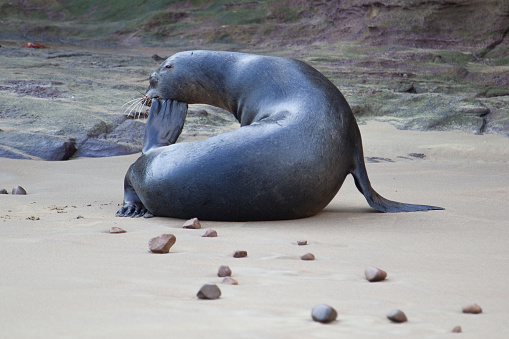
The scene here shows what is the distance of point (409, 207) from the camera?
4.29m

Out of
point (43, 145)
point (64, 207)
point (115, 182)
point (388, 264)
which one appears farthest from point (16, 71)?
point (388, 264)

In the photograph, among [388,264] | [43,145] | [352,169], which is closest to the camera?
[388,264]

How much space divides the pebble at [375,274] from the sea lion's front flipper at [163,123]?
2.49m

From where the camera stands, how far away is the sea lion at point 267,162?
3820 mm

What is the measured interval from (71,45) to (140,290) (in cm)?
1559

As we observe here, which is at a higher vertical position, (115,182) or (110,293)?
(110,293)

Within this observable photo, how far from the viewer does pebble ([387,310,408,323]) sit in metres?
1.75

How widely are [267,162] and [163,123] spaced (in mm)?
1238

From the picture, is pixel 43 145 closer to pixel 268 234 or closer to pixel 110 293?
pixel 268 234

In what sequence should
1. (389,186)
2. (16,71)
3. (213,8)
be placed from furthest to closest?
(213,8)
(16,71)
(389,186)

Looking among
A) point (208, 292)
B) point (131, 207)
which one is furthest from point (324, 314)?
point (131, 207)

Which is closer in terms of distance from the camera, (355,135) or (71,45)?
(355,135)

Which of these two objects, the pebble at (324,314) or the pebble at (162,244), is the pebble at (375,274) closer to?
the pebble at (324,314)

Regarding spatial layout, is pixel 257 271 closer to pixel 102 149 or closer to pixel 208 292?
pixel 208 292
